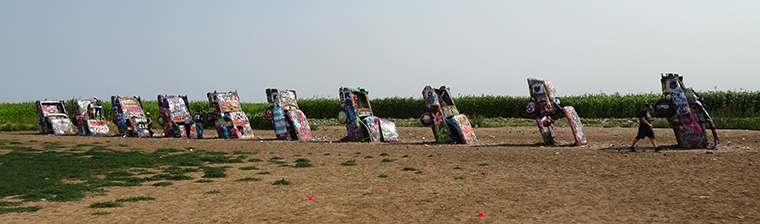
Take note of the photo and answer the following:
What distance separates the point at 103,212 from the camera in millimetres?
8312

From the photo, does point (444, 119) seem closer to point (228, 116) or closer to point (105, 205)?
point (228, 116)

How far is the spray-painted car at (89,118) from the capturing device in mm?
27828

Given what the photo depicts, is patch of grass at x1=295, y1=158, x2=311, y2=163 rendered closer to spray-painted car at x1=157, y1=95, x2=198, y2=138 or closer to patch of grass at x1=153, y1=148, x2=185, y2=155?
patch of grass at x1=153, y1=148, x2=185, y2=155

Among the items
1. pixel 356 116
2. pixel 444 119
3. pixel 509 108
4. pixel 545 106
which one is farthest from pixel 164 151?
pixel 509 108

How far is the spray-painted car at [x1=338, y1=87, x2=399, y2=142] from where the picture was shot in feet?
67.8

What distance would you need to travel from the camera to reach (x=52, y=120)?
28734 millimetres

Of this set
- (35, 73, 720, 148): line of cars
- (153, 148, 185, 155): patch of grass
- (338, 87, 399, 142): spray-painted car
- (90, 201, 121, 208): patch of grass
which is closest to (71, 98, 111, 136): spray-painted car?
(35, 73, 720, 148): line of cars

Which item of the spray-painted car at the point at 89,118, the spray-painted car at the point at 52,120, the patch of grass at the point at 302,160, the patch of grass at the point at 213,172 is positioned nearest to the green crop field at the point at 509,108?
the spray-painted car at the point at 52,120

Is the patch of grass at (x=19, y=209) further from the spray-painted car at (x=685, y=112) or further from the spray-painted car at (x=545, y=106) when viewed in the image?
the spray-painted car at (x=685, y=112)

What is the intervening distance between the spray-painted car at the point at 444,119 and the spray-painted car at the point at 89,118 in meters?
16.3

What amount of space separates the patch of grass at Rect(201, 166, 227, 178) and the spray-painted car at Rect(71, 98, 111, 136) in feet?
54.4

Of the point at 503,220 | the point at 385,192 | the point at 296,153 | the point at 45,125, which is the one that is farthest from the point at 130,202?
the point at 45,125

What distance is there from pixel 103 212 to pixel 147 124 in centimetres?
1936

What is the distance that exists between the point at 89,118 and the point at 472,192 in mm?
23464
